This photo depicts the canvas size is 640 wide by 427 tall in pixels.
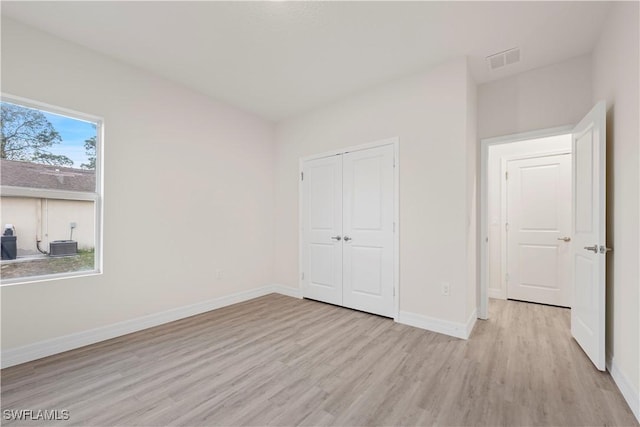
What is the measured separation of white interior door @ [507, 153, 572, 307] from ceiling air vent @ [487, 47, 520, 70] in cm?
183

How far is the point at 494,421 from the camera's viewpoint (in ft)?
5.36

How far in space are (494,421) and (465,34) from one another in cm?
300

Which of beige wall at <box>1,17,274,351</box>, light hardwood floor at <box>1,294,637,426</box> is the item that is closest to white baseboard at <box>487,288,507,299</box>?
light hardwood floor at <box>1,294,637,426</box>

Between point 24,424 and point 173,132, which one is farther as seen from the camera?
point 173,132

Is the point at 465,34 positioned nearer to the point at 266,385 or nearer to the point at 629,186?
the point at 629,186

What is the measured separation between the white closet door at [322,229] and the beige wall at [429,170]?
632 millimetres

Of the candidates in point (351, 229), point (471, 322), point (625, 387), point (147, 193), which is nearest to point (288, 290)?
point (351, 229)

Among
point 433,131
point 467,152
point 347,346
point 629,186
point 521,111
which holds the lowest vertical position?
point 347,346

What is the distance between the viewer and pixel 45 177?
2.55 meters

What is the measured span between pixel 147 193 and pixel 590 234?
14.2 ft

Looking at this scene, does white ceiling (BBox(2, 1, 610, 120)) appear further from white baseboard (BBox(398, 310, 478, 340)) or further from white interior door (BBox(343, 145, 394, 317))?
white baseboard (BBox(398, 310, 478, 340))

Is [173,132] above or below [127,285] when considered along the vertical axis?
above

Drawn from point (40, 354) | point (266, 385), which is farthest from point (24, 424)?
point (266, 385)

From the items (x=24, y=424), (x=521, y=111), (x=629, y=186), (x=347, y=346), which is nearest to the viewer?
(x=24, y=424)
